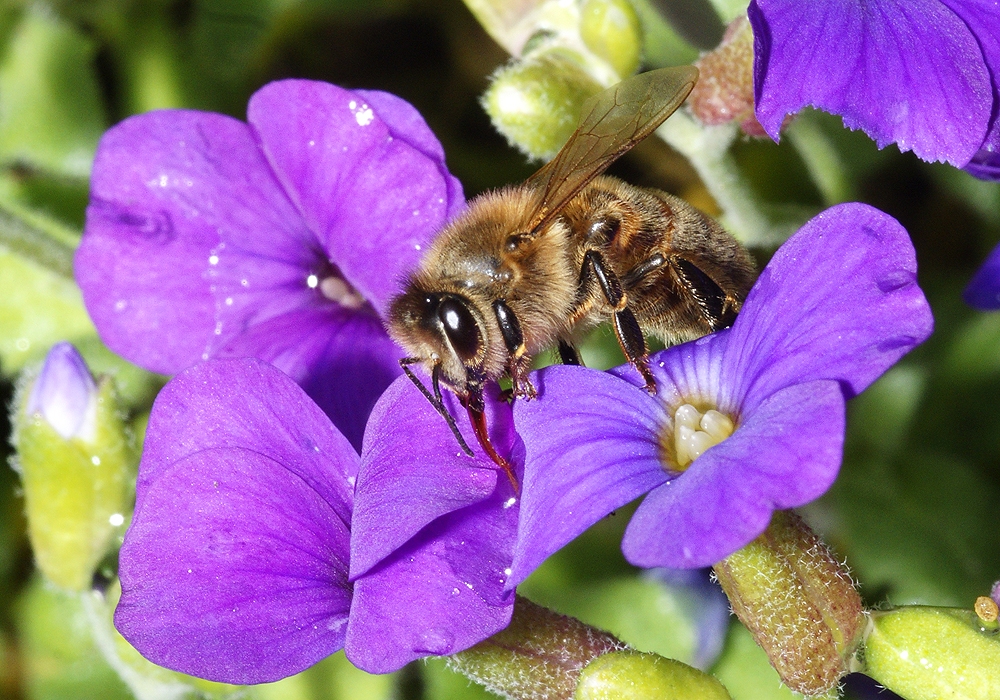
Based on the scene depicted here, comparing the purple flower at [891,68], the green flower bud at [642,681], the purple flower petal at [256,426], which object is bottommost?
the green flower bud at [642,681]

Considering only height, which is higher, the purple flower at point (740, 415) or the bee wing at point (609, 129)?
the bee wing at point (609, 129)

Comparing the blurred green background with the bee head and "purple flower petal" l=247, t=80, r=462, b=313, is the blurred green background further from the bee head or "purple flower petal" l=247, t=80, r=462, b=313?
the bee head

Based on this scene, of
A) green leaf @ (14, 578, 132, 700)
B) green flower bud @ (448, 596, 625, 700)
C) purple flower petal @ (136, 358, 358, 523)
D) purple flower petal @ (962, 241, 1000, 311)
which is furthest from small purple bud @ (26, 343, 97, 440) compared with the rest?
purple flower petal @ (962, 241, 1000, 311)

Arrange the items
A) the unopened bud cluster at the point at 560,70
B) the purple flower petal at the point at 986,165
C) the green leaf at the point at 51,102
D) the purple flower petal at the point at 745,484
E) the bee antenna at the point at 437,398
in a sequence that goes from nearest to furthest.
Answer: the purple flower petal at the point at 745,484, the bee antenna at the point at 437,398, the purple flower petal at the point at 986,165, the unopened bud cluster at the point at 560,70, the green leaf at the point at 51,102

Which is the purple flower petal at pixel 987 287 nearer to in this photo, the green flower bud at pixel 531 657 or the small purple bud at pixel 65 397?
the green flower bud at pixel 531 657

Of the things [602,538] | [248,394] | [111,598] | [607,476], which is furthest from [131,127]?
[602,538]

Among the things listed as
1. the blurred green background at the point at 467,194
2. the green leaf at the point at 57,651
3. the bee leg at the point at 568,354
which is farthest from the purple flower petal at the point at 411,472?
the green leaf at the point at 57,651
